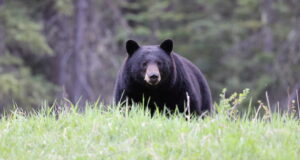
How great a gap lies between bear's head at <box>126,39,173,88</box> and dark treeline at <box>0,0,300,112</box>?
31.7 feet

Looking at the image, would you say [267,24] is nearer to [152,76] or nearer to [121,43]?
[121,43]

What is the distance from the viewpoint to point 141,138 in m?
4.79

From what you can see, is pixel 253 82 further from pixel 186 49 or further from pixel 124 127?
pixel 124 127

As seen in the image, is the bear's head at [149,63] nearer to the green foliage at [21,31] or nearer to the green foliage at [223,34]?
the green foliage at [21,31]

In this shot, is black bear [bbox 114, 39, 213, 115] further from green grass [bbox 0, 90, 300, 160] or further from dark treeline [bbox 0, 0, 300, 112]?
dark treeline [bbox 0, 0, 300, 112]

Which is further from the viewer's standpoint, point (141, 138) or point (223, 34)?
point (223, 34)

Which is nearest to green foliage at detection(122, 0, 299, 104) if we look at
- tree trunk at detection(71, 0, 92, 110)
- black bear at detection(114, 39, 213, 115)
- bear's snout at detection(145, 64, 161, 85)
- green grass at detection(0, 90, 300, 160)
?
tree trunk at detection(71, 0, 92, 110)

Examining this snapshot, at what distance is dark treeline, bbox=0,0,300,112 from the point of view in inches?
680

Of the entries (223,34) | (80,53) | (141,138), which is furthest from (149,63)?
(223,34)

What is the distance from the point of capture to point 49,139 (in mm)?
4961

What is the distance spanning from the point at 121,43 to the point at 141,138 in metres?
16.8

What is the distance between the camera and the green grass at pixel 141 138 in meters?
4.38

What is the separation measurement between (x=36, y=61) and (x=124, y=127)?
15667mm

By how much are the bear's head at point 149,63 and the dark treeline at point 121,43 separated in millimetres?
9665
